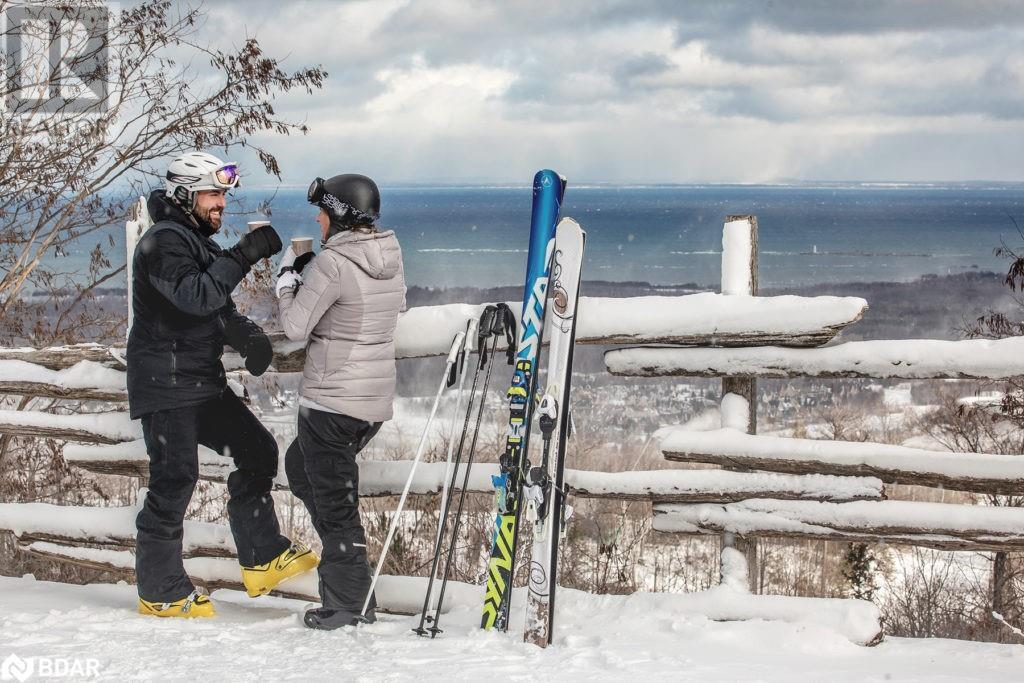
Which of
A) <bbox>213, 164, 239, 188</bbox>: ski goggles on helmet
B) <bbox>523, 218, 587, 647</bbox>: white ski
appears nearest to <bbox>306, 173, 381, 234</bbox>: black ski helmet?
<bbox>213, 164, 239, 188</bbox>: ski goggles on helmet

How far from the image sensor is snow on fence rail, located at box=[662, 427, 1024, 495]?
4.04 m

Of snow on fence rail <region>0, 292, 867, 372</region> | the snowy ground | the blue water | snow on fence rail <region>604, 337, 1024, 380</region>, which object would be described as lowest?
the snowy ground

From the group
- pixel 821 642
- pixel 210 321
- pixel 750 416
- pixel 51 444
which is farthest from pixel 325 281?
pixel 51 444

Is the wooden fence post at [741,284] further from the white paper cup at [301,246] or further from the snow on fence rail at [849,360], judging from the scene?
the white paper cup at [301,246]

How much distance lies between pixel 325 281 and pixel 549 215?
0.93 meters

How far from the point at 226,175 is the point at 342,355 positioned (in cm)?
89

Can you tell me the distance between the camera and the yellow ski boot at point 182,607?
4.17m

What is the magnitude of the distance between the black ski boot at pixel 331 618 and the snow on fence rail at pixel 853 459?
148 cm

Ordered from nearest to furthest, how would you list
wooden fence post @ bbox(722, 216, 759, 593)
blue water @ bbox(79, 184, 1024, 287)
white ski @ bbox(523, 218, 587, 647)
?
1. white ski @ bbox(523, 218, 587, 647)
2. wooden fence post @ bbox(722, 216, 759, 593)
3. blue water @ bbox(79, 184, 1024, 287)

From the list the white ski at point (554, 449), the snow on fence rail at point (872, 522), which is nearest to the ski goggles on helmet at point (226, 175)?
the white ski at point (554, 449)

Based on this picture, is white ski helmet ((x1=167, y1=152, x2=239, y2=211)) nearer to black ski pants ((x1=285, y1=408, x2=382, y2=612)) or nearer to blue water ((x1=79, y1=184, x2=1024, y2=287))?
black ski pants ((x1=285, y1=408, x2=382, y2=612))

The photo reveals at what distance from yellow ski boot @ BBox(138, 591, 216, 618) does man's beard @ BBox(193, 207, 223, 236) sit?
1.56 m

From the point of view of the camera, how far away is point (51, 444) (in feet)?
31.5

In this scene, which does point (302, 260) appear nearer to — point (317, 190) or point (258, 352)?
point (317, 190)
